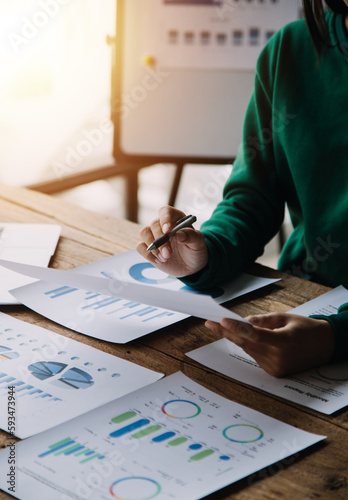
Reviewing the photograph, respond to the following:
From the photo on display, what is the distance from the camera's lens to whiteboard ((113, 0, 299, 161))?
207cm

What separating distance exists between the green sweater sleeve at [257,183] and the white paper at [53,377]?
0.38 metres

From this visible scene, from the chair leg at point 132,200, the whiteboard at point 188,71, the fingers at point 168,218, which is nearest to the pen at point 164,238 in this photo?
the fingers at point 168,218

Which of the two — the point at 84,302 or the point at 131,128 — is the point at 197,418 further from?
the point at 131,128

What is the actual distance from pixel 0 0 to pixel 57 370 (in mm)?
2036

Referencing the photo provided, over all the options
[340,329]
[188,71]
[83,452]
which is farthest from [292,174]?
[188,71]

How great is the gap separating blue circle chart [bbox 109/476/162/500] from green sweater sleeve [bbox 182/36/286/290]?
570mm

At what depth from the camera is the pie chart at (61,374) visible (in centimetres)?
70

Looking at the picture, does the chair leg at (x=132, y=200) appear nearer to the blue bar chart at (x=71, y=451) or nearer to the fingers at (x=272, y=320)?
the fingers at (x=272, y=320)

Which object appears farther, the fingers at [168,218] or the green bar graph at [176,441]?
the fingers at [168,218]

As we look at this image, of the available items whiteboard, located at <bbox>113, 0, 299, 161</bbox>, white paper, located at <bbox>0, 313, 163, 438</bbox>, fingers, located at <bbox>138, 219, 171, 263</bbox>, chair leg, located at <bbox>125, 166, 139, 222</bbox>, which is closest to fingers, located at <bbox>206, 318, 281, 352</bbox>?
white paper, located at <bbox>0, 313, 163, 438</bbox>

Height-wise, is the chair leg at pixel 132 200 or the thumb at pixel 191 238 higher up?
the thumb at pixel 191 238

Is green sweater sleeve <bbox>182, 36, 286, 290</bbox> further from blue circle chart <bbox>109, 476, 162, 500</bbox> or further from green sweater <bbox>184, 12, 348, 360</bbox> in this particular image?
blue circle chart <bbox>109, 476, 162, 500</bbox>

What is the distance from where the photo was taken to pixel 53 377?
72 centimetres

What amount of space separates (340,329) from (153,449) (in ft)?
1.06
